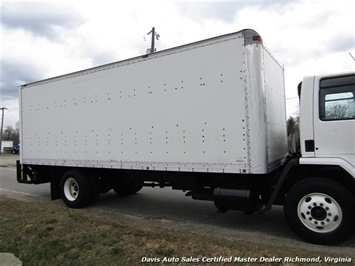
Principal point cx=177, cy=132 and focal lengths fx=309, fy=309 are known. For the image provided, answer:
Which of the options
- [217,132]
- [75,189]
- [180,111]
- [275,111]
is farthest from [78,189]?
[275,111]

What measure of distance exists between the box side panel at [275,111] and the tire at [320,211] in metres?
0.71

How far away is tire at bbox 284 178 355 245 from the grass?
534 millimetres

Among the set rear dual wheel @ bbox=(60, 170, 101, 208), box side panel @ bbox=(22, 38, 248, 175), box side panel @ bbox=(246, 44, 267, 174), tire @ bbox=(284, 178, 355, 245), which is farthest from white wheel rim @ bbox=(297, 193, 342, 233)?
rear dual wheel @ bbox=(60, 170, 101, 208)

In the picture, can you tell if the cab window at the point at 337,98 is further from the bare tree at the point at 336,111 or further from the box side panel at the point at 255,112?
the box side panel at the point at 255,112

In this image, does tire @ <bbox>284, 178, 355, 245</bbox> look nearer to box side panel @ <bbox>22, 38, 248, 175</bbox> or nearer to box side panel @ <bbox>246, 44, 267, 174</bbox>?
box side panel @ <bbox>246, 44, 267, 174</bbox>

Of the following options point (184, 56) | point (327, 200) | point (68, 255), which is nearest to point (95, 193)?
point (68, 255)

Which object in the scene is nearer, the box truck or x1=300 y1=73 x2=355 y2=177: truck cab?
x1=300 y1=73 x2=355 y2=177: truck cab

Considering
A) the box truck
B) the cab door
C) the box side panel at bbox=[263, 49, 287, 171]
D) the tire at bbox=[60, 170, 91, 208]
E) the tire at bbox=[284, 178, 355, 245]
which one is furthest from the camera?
the tire at bbox=[60, 170, 91, 208]

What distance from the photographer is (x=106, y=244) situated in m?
4.67

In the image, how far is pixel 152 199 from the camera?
854cm

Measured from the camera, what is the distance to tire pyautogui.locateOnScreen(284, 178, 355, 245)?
441 centimetres

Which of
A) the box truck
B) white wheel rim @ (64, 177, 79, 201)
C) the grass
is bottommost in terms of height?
the grass

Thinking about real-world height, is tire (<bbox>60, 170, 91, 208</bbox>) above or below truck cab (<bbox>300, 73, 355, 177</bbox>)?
below

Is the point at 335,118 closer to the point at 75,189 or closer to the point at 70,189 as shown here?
the point at 75,189
